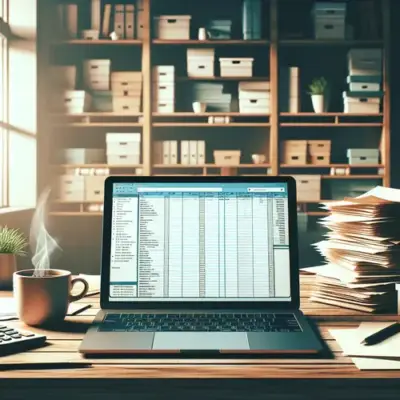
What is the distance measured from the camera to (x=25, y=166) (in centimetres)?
455

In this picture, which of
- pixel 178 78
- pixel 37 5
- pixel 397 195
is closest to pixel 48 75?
pixel 37 5

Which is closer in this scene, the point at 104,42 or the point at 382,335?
the point at 382,335

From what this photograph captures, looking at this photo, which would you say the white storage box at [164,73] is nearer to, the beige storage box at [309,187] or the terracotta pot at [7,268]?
the beige storage box at [309,187]

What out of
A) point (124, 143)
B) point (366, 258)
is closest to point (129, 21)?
point (124, 143)

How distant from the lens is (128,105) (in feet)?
A: 14.9

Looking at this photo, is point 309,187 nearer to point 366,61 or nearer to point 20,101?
point 366,61

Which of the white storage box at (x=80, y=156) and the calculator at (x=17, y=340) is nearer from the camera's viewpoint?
the calculator at (x=17, y=340)

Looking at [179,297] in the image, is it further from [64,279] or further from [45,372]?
[45,372]

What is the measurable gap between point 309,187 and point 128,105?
1.50 m

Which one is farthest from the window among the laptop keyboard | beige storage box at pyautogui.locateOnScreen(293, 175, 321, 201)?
the laptop keyboard

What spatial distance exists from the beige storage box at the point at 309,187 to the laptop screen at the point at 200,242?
3.42m

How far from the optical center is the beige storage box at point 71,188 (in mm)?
4543

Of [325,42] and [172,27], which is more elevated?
[172,27]

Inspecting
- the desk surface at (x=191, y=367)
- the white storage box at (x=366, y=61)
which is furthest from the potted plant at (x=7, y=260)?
the white storage box at (x=366, y=61)
